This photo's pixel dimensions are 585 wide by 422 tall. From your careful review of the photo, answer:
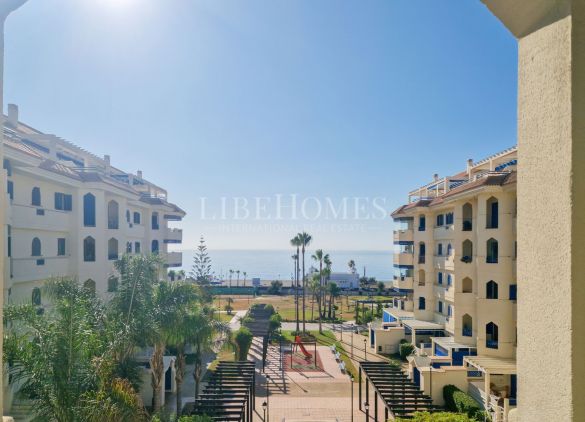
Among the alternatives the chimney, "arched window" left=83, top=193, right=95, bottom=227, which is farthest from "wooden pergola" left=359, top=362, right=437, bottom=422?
the chimney

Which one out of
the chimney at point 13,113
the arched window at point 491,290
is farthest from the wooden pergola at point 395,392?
the chimney at point 13,113

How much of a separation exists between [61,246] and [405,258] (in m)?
27.7

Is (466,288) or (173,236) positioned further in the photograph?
(173,236)

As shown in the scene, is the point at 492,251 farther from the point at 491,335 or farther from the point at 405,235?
the point at 405,235

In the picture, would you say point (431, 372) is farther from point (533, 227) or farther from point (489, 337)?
point (533, 227)

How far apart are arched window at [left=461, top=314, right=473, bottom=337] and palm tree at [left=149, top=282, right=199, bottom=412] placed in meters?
18.7

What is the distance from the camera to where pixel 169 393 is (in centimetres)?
2120

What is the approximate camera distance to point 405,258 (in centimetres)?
3303

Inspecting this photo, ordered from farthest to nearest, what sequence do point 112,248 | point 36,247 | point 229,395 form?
point 112,248, point 36,247, point 229,395

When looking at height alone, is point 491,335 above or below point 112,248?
below

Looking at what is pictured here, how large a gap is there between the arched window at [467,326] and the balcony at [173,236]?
26291 mm

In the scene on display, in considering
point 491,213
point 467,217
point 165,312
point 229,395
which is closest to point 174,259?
point 165,312

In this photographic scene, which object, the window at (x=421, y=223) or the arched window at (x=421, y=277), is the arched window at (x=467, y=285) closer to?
the arched window at (x=421, y=277)

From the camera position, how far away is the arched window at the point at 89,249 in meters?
20.6
